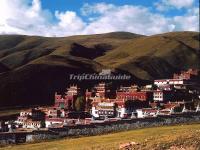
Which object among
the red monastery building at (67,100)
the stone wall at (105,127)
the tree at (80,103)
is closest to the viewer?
the stone wall at (105,127)

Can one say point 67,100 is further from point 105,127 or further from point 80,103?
point 105,127

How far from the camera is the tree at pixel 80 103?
478 feet

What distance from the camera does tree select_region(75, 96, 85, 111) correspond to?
478 ft

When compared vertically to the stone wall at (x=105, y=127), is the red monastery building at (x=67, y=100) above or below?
above

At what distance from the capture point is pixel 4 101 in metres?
174

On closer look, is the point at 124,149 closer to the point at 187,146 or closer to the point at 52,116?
the point at 187,146

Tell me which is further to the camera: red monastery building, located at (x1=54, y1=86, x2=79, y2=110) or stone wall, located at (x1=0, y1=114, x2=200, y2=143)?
red monastery building, located at (x1=54, y1=86, x2=79, y2=110)

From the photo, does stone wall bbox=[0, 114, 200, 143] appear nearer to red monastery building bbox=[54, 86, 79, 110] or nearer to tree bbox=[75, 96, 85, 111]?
tree bbox=[75, 96, 85, 111]

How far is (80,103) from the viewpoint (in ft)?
482

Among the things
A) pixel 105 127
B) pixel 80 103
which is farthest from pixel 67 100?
pixel 105 127

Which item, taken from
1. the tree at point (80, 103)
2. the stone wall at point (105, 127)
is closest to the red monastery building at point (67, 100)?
the tree at point (80, 103)

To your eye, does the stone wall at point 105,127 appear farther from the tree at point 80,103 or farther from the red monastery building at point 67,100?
the red monastery building at point 67,100

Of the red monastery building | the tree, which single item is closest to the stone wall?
the tree

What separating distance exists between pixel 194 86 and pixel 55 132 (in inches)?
4319
